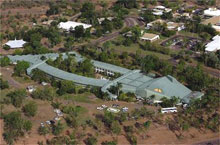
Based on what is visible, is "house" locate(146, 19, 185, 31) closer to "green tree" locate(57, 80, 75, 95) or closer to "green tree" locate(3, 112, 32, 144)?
"green tree" locate(57, 80, 75, 95)

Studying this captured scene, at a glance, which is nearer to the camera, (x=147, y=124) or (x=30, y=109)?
(x=147, y=124)

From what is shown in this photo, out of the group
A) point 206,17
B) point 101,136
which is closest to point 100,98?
point 101,136

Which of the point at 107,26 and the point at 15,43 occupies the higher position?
the point at 107,26

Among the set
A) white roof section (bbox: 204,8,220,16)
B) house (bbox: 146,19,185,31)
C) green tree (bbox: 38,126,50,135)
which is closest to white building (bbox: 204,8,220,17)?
white roof section (bbox: 204,8,220,16)

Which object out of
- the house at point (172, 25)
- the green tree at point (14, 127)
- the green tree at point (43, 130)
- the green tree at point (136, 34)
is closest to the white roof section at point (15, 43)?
the green tree at point (136, 34)

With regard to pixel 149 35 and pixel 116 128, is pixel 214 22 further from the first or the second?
pixel 116 128

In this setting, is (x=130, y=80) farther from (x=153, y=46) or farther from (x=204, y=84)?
(x=153, y=46)

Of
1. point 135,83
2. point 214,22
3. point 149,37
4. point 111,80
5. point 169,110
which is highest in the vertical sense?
point 214,22

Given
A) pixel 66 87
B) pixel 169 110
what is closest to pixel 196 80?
pixel 169 110
